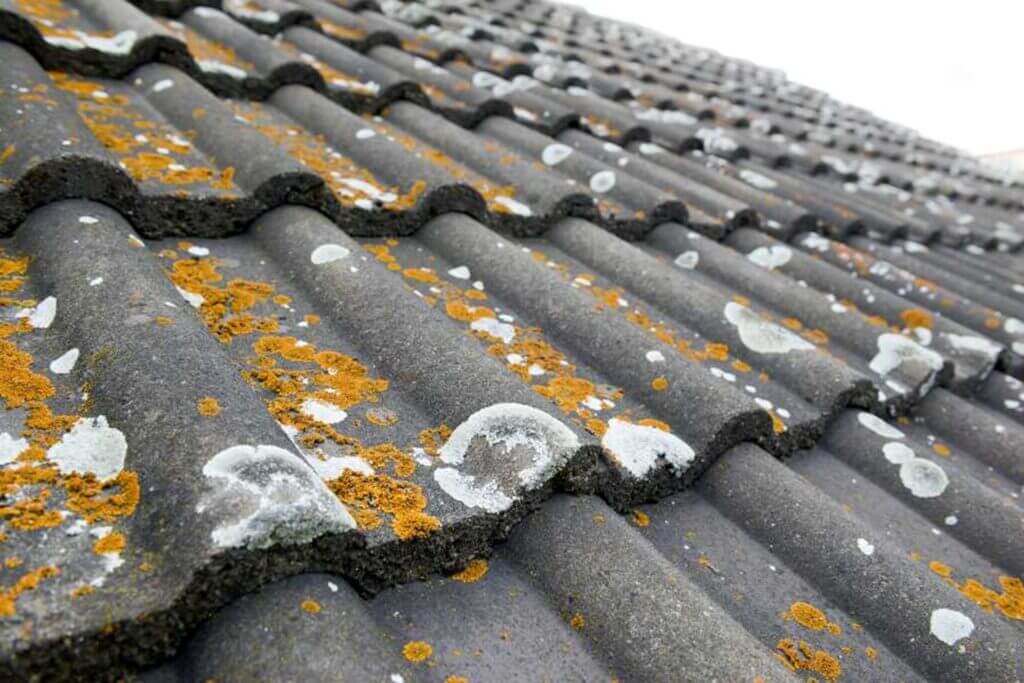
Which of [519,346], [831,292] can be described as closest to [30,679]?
[519,346]

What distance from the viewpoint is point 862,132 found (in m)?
5.88

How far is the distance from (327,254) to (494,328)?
1.29 ft

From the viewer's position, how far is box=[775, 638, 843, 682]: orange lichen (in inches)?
45.5

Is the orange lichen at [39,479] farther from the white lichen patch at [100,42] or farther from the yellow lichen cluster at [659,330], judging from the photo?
the white lichen patch at [100,42]

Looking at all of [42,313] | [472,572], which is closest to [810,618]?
[472,572]

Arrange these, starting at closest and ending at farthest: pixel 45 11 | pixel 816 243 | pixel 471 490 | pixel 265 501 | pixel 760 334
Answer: pixel 265 501 < pixel 471 490 < pixel 760 334 < pixel 45 11 < pixel 816 243

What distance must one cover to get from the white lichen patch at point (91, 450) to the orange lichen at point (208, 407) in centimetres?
10

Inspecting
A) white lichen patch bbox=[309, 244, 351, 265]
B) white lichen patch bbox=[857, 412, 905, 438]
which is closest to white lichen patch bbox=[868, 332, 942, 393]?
white lichen patch bbox=[857, 412, 905, 438]

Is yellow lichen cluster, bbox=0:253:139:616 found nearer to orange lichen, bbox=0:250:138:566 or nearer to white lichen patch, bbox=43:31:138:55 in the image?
orange lichen, bbox=0:250:138:566

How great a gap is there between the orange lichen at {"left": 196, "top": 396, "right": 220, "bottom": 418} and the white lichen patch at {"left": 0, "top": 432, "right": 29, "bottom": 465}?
0.70 ft

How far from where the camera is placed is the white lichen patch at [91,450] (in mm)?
935

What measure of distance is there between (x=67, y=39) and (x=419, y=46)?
1.82 m

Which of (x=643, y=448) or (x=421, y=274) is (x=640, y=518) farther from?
(x=421, y=274)

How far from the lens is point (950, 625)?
4.18 ft
